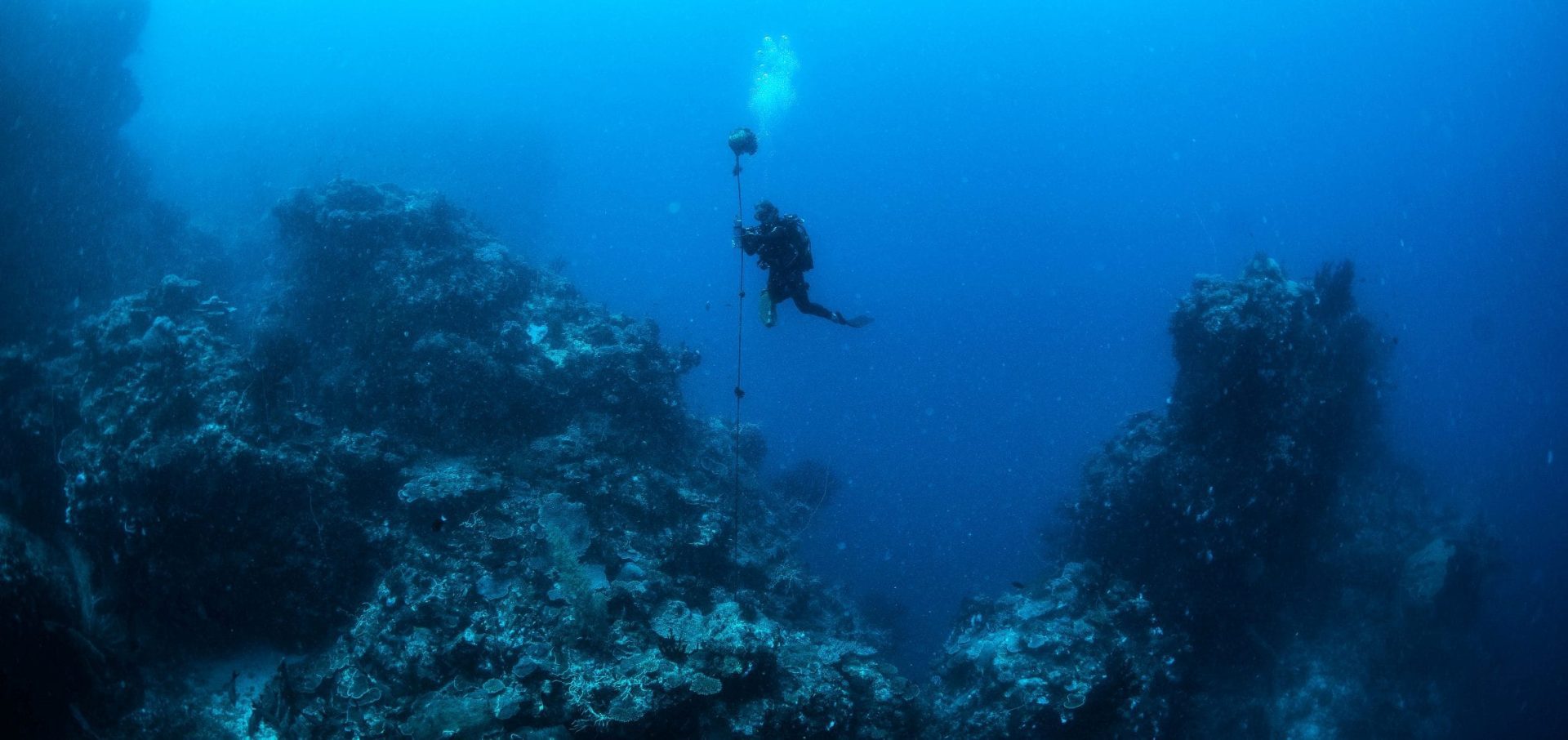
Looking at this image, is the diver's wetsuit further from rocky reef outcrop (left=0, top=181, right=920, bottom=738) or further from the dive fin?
rocky reef outcrop (left=0, top=181, right=920, bottom=738)

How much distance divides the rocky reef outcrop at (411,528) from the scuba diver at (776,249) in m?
3.62

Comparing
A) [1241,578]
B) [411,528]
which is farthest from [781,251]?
[1241,578]

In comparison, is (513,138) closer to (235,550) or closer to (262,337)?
(262,337)

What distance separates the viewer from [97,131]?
63.6 ft

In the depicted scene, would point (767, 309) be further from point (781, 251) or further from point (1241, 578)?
point (1241, 578)

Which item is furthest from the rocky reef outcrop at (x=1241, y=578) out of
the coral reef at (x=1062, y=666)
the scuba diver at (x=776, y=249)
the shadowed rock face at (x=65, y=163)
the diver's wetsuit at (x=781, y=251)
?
the shadowed rock face at (x=65, y=163)

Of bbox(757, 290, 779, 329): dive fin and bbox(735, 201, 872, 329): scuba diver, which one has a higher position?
bbox(735, 201, 872, 329): scuba diver

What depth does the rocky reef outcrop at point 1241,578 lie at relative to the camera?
10312 mm

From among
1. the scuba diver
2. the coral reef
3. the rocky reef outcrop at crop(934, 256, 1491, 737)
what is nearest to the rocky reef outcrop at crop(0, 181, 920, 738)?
the coral reef

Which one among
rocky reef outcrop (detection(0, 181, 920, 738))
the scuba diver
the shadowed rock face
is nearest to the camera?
rocky reef outcrop (detection(0, 181, 920, 738))

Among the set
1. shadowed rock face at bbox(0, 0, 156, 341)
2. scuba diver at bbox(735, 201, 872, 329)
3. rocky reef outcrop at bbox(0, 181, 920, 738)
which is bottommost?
rocky reef outcrop at bbox(0, 181, 920, 738)

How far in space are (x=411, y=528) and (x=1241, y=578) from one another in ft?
45.5

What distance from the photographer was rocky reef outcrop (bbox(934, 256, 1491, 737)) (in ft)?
33.8

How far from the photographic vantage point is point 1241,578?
490 inches
